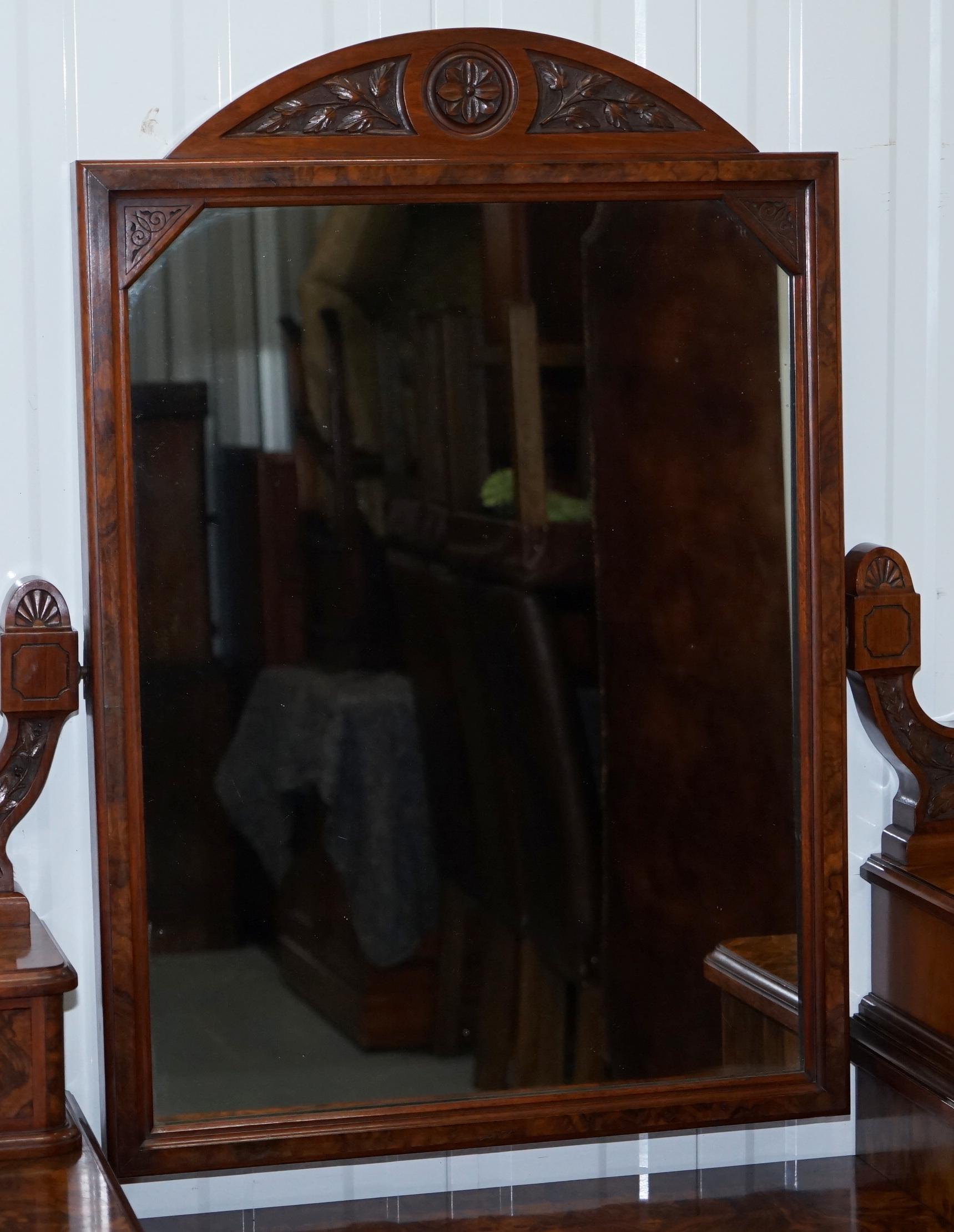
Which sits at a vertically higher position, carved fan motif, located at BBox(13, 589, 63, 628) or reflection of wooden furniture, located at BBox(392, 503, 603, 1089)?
carved fan motif, located at BBox(13, 589, 63, 628)

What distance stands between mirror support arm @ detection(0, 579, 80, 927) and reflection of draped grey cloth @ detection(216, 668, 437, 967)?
18 centimetres

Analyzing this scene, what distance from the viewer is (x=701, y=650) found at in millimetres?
1582

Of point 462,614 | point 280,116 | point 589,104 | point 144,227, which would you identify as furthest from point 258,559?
point 589,104

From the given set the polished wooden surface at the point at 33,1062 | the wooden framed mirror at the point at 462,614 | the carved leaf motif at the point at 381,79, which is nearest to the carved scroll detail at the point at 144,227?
the wooden framed mirror at the point at 462,614

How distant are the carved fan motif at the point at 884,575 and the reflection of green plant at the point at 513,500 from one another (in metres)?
0.34

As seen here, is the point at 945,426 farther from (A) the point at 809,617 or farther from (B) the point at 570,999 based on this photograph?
(B) the point at 570,999

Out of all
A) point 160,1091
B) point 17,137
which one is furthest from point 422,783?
point 17,137

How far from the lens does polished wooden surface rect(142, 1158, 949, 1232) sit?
1532 millimetres

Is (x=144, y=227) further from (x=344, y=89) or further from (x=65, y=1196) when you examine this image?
(x=65, y=1196)

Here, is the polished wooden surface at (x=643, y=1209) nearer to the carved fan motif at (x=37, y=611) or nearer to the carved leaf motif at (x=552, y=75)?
the carved fan motif at (x=37, y=611)

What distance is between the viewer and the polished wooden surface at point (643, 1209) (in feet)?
5.03

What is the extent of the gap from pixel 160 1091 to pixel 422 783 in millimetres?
415

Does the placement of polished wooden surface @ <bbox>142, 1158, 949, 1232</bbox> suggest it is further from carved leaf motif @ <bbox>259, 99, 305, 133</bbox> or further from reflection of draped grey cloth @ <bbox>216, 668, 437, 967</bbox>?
carved leaf motif @ <bbox>259, 99, 305, 133</bbox>

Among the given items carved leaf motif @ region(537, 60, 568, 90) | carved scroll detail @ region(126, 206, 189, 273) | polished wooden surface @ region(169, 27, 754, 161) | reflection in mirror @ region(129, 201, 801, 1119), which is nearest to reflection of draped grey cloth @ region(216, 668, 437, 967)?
reflection in mirror @ region(129, 201, 801, 1119)
